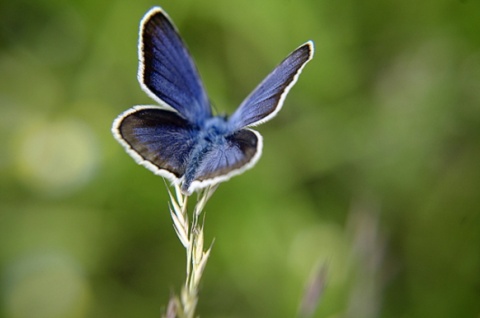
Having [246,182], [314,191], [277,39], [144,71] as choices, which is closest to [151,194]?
[246,182]

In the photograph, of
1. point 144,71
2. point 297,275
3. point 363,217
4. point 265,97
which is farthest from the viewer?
point 297,275

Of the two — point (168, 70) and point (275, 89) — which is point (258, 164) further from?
point (275, 89)

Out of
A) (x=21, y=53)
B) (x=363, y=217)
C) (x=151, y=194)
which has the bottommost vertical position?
(x=363, y=217)

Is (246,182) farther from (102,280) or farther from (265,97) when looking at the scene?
(265,97)

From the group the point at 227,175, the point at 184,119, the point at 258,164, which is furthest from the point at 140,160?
the point at 258,164

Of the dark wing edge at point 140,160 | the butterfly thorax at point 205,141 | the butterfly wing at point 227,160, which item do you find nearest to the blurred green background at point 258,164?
the butterfly thorax at point 205,141

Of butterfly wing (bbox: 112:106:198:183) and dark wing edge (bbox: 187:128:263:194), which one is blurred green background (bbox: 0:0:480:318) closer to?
butterfly wing (bbox: 112:106:198:183)

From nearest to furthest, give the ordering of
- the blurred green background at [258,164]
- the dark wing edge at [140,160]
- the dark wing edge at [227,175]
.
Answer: the dark wing edge at [227,175] → the dark wing edge at [140,160] → the blurred green background at [258,164]

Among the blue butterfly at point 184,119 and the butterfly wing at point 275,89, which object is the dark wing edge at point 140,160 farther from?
the butterfly wing at point 275,89
